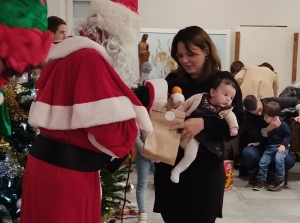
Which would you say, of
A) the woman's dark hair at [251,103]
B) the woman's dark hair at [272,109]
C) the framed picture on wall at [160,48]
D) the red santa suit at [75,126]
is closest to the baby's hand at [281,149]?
the woman's dark hair at [272,109]

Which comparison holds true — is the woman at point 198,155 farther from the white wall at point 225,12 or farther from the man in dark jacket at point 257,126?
the white wall at point 225,12

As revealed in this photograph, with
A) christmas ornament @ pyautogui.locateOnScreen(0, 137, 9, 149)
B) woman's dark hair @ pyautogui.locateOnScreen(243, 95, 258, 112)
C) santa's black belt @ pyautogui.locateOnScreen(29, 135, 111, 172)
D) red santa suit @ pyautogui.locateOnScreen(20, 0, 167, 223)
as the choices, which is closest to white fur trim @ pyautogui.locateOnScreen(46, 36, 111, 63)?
red santa suit @ pyautogui.locateOnScreen(20, 0, 167, 223)

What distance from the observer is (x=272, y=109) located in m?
4.01

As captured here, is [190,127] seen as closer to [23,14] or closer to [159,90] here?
[159,90]

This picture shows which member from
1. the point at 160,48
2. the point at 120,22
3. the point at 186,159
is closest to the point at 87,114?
the point at 120,22

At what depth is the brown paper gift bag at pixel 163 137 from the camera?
1.71 metres

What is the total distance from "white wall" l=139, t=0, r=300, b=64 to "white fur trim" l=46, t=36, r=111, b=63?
4.80 meters

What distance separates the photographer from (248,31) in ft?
19.5

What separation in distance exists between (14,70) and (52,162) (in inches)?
19.3

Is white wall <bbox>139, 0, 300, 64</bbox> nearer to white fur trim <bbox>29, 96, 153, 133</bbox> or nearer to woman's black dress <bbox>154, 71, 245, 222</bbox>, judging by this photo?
woman's black dress <bbox>154, 71, 245, 222</bbox>

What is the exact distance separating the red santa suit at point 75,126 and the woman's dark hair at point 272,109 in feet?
9.48

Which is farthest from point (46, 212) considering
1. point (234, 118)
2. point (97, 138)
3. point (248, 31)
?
point (248, 31)

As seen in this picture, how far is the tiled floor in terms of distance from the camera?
3.24 m

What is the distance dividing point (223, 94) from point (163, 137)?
0.32 m
